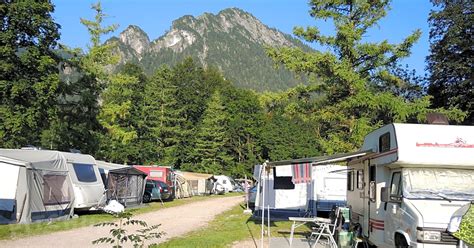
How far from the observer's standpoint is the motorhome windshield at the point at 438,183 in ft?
29.5

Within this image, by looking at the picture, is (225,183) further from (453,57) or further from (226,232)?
(226,232)

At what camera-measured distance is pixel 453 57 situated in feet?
90.4

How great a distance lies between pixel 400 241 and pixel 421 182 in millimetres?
1166

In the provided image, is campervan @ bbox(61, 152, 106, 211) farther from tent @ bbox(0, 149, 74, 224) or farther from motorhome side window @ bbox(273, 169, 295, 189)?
motorhome side window @ bbox(273, 169, 295, 189)

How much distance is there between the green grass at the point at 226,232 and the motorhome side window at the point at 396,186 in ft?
16.7

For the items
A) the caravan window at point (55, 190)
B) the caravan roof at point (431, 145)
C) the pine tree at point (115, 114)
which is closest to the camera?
the caravan roof at point (431, 145)

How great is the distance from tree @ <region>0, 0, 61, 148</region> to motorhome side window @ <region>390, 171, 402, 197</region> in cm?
2144

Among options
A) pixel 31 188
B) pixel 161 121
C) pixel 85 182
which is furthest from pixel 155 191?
pixel 161 121

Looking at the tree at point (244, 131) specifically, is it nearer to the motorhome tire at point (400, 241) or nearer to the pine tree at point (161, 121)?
the pine tree at point (161, 121)

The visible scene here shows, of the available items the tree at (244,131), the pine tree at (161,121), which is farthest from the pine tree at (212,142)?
the pine tree at (161,121)

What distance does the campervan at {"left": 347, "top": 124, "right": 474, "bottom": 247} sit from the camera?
8375mm

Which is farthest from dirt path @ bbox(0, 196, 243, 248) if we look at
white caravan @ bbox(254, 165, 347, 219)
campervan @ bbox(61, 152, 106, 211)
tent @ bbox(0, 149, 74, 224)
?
white caravan @ bbox(254, 165, 347, 219)

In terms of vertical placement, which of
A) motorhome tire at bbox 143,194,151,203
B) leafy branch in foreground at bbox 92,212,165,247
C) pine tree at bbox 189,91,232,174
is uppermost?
pine tree at bbox 189,91,232,174

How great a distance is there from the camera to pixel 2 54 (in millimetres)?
25875
